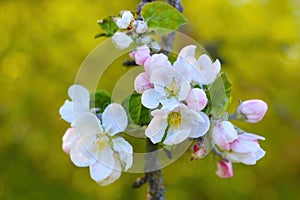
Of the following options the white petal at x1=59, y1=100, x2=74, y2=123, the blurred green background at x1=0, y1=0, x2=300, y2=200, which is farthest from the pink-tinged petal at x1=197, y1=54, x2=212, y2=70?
the blurred green background at x1=0, y1=0, x2=300, y2=200

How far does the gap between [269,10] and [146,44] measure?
4.34 ft

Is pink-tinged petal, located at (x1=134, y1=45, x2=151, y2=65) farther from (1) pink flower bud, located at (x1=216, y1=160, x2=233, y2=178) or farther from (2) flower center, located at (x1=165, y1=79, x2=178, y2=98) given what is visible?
(1) pink flower bud, located at (x1=216, y1=160, x2=233, y2=178)

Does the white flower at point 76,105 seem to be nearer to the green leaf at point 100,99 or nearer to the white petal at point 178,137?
the green leaf at point 100,99

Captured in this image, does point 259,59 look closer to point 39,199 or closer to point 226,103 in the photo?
point 39,199

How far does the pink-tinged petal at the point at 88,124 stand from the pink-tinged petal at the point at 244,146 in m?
0.20

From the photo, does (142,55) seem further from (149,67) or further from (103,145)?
(103,145)

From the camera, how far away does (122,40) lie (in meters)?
0.68

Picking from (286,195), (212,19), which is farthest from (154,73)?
(286,195)

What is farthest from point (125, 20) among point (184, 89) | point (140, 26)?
point (184, 89)

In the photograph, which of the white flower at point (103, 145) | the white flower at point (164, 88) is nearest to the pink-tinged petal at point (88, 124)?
the white flower at point (103, 145)

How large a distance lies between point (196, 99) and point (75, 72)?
1.28 meters

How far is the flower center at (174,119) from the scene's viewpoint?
0.64 metres

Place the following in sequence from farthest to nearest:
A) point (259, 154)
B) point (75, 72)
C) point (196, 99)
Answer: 1. point (75, 72)
2. point (259, 154)
3. point (196, 99)

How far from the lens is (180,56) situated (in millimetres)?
646
